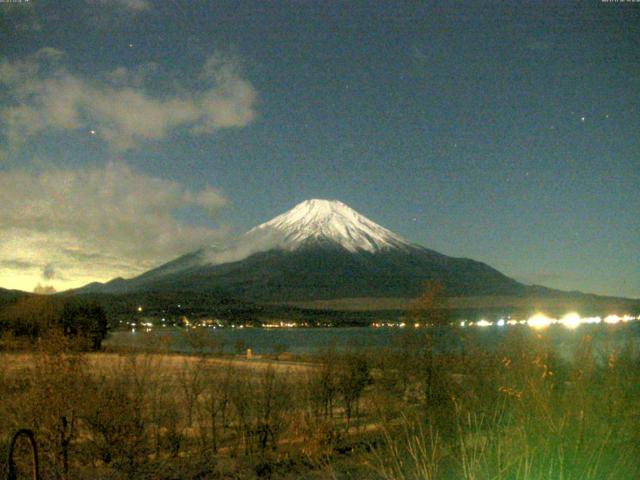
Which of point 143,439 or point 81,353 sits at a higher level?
point 81,353

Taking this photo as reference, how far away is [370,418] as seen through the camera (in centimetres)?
1650

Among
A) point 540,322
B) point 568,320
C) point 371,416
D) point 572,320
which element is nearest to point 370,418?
point 371,416

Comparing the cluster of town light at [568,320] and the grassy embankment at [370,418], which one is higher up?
the cluster of town light at [568,320]

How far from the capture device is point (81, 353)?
9648 millimetres

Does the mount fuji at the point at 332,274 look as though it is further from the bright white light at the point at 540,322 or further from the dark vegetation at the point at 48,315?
the bright white light at the point at 540,322

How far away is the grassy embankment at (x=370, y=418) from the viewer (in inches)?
158

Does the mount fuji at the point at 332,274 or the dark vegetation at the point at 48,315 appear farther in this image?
the mount fuji at the point at 332,274

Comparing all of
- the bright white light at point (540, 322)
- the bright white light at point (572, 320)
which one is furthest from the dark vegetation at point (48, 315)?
the bright white light at point (540, 322)

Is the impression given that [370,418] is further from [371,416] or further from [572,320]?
[572,320]

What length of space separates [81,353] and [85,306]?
3759 centimetres

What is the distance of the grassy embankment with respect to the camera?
4.02 m

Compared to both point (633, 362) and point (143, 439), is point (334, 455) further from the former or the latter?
point (633, 362)

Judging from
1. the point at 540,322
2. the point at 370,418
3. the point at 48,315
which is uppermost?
the point at 48,315

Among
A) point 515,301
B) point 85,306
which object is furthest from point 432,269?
point 85,306
